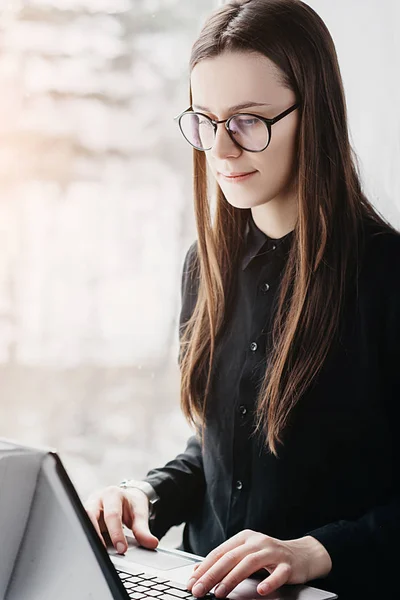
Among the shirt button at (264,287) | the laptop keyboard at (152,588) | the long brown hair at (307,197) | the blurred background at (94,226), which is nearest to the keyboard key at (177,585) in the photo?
the laptop keyboard at (152,588)

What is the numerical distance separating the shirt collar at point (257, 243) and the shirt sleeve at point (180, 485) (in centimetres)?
15

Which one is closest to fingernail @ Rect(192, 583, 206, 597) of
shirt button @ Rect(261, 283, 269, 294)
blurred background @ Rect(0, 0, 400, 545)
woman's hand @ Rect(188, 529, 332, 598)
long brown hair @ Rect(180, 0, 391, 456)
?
woman's hand @ Rect(188, 529, 332, 598)

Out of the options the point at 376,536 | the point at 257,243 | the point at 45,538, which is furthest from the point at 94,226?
the point at 45,538

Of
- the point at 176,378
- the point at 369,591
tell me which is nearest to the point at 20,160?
the point at 176,378

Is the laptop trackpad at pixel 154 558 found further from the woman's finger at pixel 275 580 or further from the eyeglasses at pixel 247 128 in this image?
the eyeglasses at pixel 247 128

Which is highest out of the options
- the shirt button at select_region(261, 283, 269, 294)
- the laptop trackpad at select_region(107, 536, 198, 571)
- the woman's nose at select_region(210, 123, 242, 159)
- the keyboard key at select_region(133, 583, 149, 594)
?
the woman's nose at select_region(210, 123, 242, 159)

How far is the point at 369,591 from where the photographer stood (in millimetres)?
1143

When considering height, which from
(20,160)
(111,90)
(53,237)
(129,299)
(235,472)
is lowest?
(235,472)

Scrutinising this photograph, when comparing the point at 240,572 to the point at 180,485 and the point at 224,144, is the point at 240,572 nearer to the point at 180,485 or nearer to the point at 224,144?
the point at 180,485

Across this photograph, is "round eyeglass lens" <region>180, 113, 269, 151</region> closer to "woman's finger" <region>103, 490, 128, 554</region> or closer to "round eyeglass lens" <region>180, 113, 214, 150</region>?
"round eyeglass lens" <region>180, 113, 214, 150</region>

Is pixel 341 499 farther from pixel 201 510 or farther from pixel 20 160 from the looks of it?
pixel 20 160

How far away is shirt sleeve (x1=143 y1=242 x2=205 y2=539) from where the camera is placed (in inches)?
52.4

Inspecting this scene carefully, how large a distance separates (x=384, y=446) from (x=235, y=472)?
24 centimetres

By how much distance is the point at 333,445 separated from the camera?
1.23m
